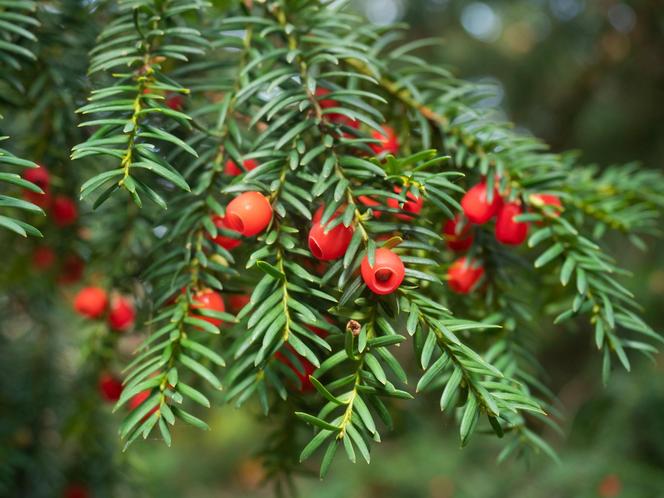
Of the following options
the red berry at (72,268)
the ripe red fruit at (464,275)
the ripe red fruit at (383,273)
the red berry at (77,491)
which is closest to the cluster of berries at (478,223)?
the ripe red fruit at (464,275)

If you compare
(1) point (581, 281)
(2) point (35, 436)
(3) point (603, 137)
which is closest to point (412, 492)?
(2) point (35, 436)

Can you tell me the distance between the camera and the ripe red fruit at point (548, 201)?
583mm

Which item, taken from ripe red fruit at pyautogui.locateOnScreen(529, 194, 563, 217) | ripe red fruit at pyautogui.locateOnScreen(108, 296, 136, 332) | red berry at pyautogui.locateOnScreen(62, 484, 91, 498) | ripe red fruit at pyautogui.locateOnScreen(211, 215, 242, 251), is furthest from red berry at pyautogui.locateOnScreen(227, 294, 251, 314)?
red berry at pyautogui.locateOnScreen(62, 484, 91, 498)

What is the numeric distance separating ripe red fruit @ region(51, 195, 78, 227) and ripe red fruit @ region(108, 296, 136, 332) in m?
0.12

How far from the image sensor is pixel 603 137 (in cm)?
179

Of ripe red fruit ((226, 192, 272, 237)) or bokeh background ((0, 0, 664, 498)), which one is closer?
ripe red fruit ((226, 192, 272, 237))

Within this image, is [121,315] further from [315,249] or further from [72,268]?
[315,249]

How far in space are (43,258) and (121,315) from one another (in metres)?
0.21

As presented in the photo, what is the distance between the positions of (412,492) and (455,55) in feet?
4.22

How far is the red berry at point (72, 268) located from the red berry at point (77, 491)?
37 centimetres

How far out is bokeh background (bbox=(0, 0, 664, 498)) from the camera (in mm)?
1035

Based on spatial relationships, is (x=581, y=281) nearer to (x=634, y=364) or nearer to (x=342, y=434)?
(x=342, y=434)

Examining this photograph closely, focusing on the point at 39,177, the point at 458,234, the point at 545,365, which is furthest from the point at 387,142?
the point at 545,365

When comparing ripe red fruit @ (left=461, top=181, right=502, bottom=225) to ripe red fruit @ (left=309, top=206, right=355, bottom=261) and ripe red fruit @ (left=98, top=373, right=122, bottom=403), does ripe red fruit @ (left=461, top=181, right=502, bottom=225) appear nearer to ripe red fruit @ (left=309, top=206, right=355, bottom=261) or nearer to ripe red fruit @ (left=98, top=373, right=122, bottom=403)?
ripe red fruit @ (left=309, top=206, right=355, bottom=261)
